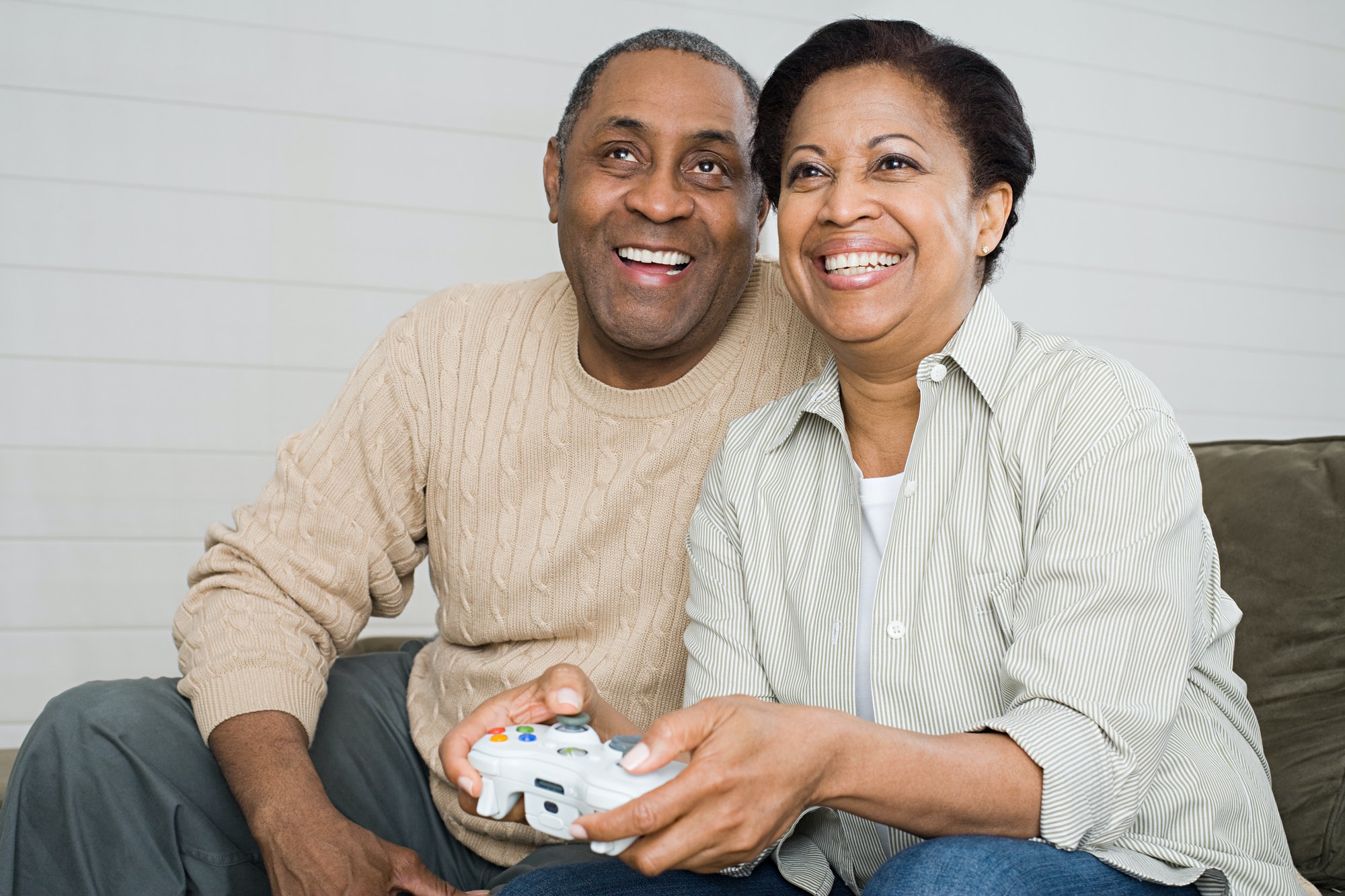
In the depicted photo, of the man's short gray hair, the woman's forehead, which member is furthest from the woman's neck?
the man's short gray hair

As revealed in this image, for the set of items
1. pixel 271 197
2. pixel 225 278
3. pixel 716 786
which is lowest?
pixel 716 786

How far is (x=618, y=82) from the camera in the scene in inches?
68.8

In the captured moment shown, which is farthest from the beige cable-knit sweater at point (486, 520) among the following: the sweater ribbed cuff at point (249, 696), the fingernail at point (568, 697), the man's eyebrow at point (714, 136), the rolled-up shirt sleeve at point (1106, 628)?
the rolled-up shirt sleeve at point (1106, 628)

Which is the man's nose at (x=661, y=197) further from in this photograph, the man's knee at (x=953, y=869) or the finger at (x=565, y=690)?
the man's knee at (x=953, y=869)

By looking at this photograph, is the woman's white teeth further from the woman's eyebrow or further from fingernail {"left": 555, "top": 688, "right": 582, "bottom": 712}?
fingernail {"left": 555, "top": 688, "right": 582, "bottom": 712}

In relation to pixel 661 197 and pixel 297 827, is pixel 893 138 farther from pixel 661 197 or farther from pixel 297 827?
pixel 297 827

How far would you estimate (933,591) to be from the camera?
120 centimetres

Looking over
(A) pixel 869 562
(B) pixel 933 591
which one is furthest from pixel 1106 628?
(A) pixel 869 562

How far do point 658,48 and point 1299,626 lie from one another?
1.29 metres

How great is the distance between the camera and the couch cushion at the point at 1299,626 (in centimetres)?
153

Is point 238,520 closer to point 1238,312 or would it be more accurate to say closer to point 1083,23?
point 1083,23

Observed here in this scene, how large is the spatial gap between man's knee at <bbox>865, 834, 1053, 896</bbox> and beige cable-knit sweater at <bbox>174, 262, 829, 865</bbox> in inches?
28.0

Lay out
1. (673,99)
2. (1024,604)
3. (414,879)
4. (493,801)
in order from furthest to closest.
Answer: (673,99), (414,879), (1024,604), (493,801)

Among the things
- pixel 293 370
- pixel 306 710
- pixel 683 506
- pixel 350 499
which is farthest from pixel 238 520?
pixel 293 370
